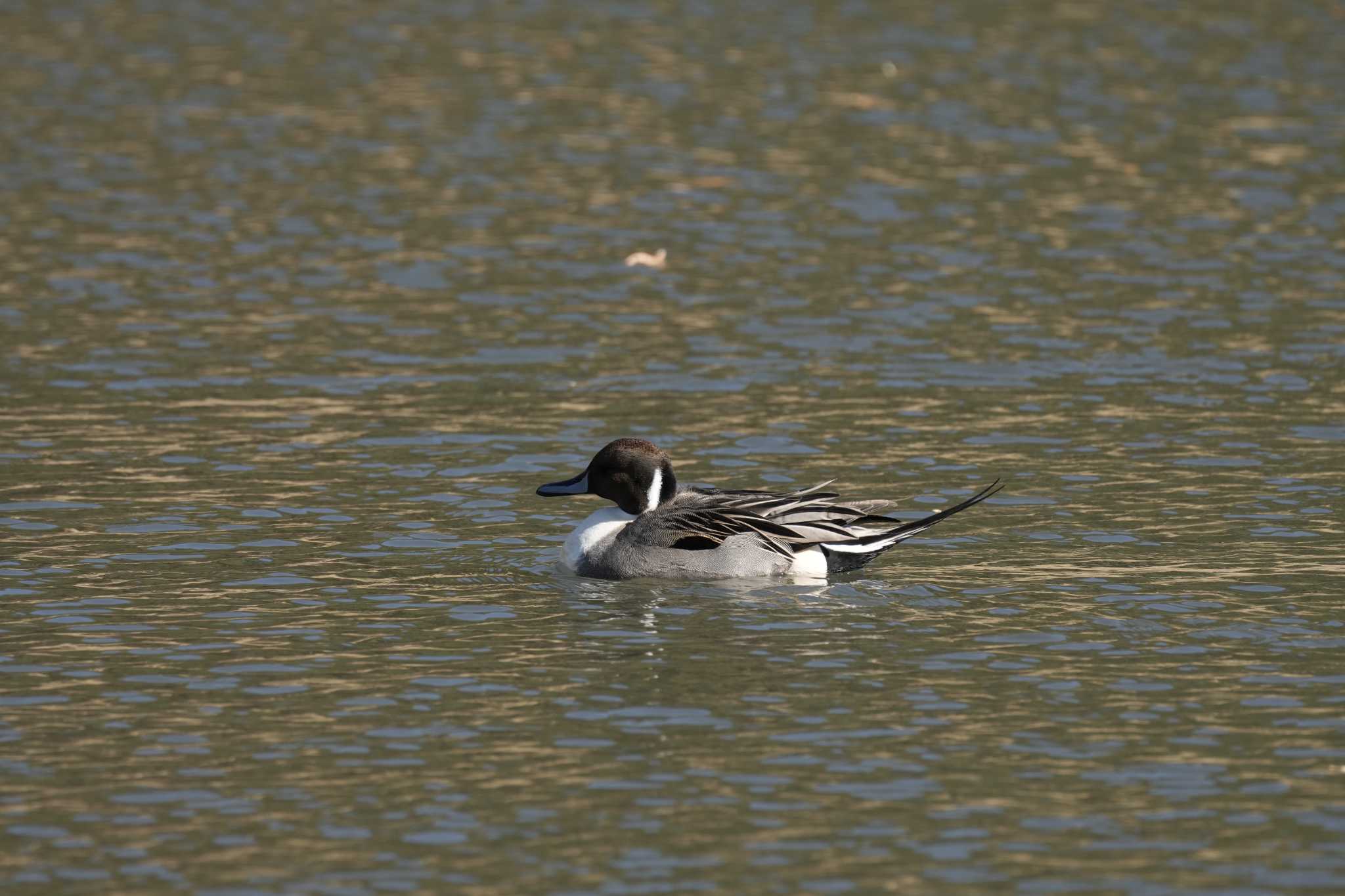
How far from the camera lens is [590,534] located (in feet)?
47.1

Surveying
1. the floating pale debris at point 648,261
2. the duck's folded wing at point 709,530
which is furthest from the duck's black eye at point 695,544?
the floating pale debris at point 648,261

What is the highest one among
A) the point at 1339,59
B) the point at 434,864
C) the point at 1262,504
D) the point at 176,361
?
the point at 1339,59

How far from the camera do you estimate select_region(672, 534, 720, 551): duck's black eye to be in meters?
14.1

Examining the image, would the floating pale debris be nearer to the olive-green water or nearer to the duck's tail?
the olive-green water

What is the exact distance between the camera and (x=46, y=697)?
1170cm

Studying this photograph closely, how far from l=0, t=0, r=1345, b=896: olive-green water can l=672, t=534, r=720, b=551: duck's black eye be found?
0.85 ft

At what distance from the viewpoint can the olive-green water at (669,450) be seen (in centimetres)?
1009

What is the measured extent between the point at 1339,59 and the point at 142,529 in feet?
79.2

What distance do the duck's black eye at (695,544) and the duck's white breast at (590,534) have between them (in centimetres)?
45

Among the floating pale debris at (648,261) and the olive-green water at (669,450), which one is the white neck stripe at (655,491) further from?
the floating pale debris at (648,261)

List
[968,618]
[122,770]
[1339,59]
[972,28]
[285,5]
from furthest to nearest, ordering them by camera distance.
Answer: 1. [285,5]
2. [972,28]
3. [1339,59]
4. [968,618]
5. [122,770]

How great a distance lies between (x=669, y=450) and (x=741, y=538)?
11.1 feet

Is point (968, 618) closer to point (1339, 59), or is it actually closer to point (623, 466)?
point (623, 466)

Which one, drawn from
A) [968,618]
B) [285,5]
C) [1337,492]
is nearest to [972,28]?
[285,5]
